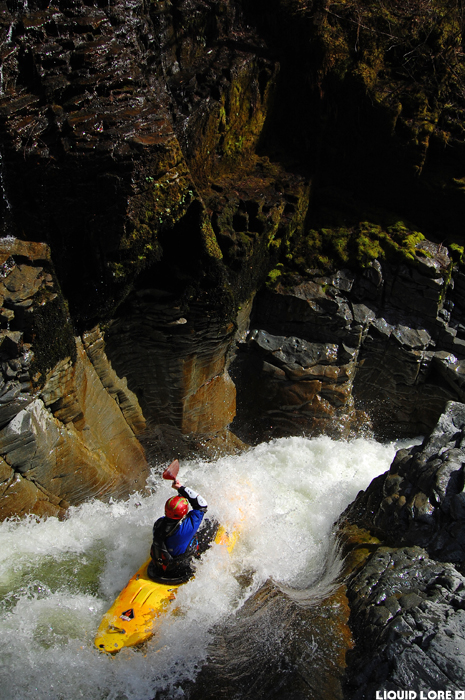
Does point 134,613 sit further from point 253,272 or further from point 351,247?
point 351,247

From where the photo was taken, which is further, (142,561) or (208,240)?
(208,240)

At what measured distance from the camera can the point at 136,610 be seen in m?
3.57

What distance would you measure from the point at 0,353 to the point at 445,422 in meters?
4.24

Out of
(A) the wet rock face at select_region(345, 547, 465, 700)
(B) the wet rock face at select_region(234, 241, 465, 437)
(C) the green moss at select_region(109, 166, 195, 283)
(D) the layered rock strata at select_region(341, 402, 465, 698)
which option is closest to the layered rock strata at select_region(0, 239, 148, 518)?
(C) the green moss at select_region(109, 166, 195, 283)

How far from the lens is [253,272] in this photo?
607 centimetres

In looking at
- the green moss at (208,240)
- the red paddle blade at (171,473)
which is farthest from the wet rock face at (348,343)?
the red paddle blade at (171,473)

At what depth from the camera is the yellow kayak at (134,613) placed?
3.38 m

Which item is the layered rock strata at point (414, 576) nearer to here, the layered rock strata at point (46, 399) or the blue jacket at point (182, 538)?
the blue jacket at point (182, 538)

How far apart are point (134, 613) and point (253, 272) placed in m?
4.11

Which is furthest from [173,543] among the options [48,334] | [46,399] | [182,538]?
[48,334]

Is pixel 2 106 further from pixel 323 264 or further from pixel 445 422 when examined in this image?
pixel 445 422

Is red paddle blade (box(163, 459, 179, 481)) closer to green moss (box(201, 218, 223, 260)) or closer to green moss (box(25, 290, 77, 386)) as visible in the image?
green moss (box(25, 290, 77, 386))

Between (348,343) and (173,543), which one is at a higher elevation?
(348,343)

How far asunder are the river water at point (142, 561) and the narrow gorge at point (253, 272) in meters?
0.19
